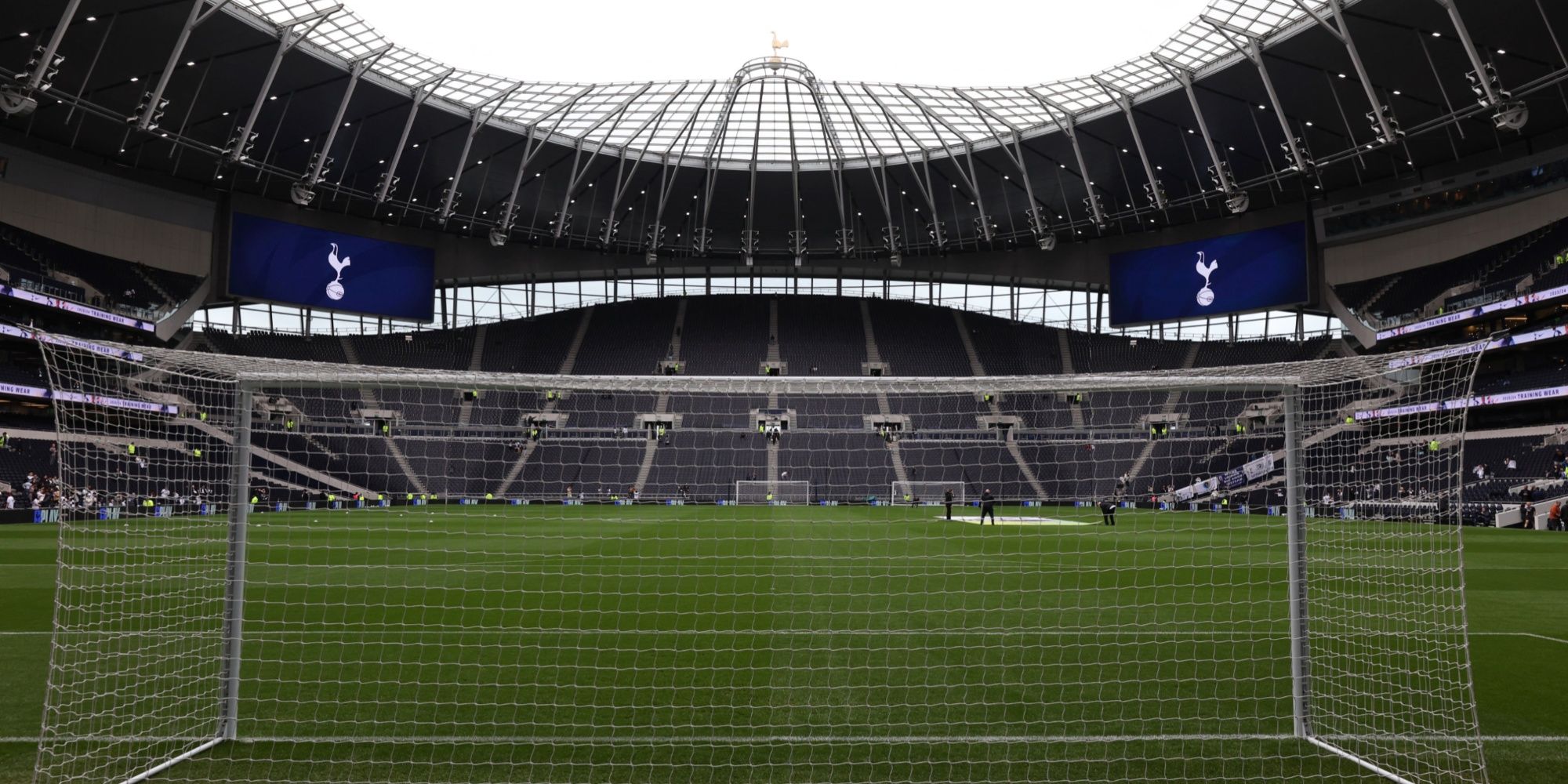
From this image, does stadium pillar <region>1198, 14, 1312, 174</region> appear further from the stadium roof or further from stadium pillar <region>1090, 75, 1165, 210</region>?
stadium pillar <region>1090, 75, 1165, 210</region>

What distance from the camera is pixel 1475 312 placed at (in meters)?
35.1

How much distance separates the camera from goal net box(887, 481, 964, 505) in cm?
3258

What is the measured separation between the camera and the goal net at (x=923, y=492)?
3258 cm

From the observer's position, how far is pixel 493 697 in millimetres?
6703

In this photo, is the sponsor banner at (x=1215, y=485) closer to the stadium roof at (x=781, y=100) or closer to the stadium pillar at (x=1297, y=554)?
the stadium roof at (x=781, y=100)

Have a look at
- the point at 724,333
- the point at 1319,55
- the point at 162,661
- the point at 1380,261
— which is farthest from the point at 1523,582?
the point at 724,333

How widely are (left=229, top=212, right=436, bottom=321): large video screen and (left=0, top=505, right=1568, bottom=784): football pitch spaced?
94.2 ft

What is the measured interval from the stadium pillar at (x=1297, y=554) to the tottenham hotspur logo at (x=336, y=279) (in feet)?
144

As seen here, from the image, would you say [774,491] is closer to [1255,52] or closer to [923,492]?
[923,492]

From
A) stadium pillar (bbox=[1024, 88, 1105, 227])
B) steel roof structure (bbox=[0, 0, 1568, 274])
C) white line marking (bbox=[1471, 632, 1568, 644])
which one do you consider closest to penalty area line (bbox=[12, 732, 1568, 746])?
white line marking (bbox=[1471, 632, 1568, 644])

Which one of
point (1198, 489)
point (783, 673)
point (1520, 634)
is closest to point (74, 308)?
point (783, 673)

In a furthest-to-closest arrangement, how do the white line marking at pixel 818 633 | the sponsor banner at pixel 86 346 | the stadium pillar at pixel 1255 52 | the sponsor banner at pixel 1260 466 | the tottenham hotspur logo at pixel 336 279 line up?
the tottenham hotspur logo at pixel 336 279, the stadium pillar at pixel 1255 52, the sponsor banner at pixel 1260 466, the white line marking at pixel 818 633, the sponsor banner at pixel 86 346

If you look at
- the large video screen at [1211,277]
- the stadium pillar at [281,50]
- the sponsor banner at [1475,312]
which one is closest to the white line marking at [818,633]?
the stadium pillar at [281,50]

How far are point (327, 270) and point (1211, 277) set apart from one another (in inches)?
1602
